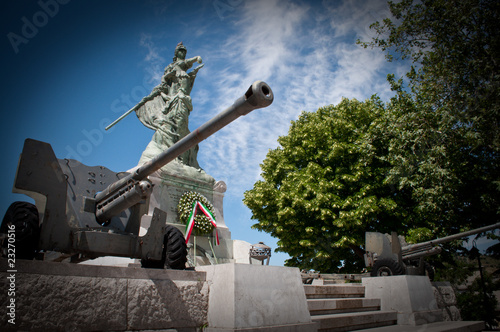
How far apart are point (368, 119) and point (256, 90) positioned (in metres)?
17.0

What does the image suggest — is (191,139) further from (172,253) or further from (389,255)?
(389,255)

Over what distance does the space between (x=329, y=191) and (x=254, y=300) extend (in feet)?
45.5

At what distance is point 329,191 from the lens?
1752 centimetres

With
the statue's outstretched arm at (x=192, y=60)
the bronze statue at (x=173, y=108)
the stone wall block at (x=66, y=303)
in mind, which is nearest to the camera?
the stone wall block at (x=66, y=303)

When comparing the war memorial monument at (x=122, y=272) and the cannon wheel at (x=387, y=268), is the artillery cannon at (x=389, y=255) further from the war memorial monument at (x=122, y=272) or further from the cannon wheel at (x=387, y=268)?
the war memorial monument at (x=122, y=272)

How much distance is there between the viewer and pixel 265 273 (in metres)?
4.63

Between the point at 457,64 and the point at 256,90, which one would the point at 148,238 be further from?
the point at 457,64

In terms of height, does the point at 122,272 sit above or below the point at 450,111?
below

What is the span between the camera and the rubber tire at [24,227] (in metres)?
3.88

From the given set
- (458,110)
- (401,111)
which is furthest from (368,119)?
(458,110)

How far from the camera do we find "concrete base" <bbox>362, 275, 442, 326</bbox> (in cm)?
718

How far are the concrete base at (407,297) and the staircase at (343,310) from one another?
0.60 feet


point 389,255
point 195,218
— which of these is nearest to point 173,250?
point 389,255

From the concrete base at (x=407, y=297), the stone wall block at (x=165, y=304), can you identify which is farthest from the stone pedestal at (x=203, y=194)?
the stone wall block at (x=165, y=304)
